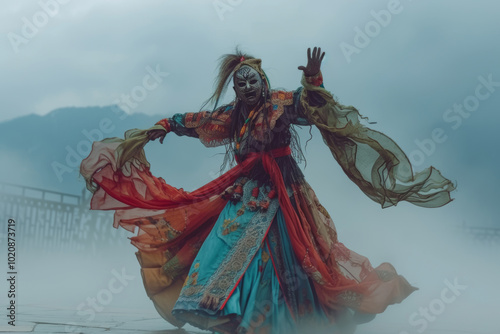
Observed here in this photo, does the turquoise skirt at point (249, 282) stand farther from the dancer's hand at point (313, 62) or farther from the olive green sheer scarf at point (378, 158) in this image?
the dancer's hand at point (313, 62)

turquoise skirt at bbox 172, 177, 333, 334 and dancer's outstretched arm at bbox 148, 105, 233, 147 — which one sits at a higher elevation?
dancer's outstretched arm at bbox 148, 105, 233, 147

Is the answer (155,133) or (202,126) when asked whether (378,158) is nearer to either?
(202,126)

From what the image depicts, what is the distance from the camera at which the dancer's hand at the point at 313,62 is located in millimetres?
3416

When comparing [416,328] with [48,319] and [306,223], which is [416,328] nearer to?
[306,223]

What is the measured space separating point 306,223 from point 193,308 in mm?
850

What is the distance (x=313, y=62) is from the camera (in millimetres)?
3422

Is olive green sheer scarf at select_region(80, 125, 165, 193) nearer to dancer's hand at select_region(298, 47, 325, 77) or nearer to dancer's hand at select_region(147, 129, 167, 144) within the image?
dancer's hand at select_region(147, 129, 167, 144)

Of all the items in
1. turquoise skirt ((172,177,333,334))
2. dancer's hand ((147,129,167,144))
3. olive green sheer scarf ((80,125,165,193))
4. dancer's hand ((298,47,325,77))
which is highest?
dancer's hand ((298,47,325,77))

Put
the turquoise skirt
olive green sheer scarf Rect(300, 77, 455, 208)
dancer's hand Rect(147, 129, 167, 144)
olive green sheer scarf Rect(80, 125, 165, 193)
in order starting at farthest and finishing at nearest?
dancer's hand Rect(147, 129, 167, 144), olive green sheer scarf Rect(80, 125, 165, 193), olive green sheer scarf Rect(300, 77, 455, 208), the turquoise skirt

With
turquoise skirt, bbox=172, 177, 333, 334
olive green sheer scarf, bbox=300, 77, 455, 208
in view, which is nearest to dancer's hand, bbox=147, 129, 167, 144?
turquoise skirt, bbox=172, 177, 333, 334

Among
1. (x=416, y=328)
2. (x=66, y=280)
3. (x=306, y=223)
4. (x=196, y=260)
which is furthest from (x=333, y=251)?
(x=66, y=280)

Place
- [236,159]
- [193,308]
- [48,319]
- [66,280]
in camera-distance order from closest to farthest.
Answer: [193,308], [236,159], [48,319], [66,280]

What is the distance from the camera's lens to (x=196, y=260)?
3613 millimetres

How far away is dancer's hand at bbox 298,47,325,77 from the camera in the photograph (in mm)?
3416
